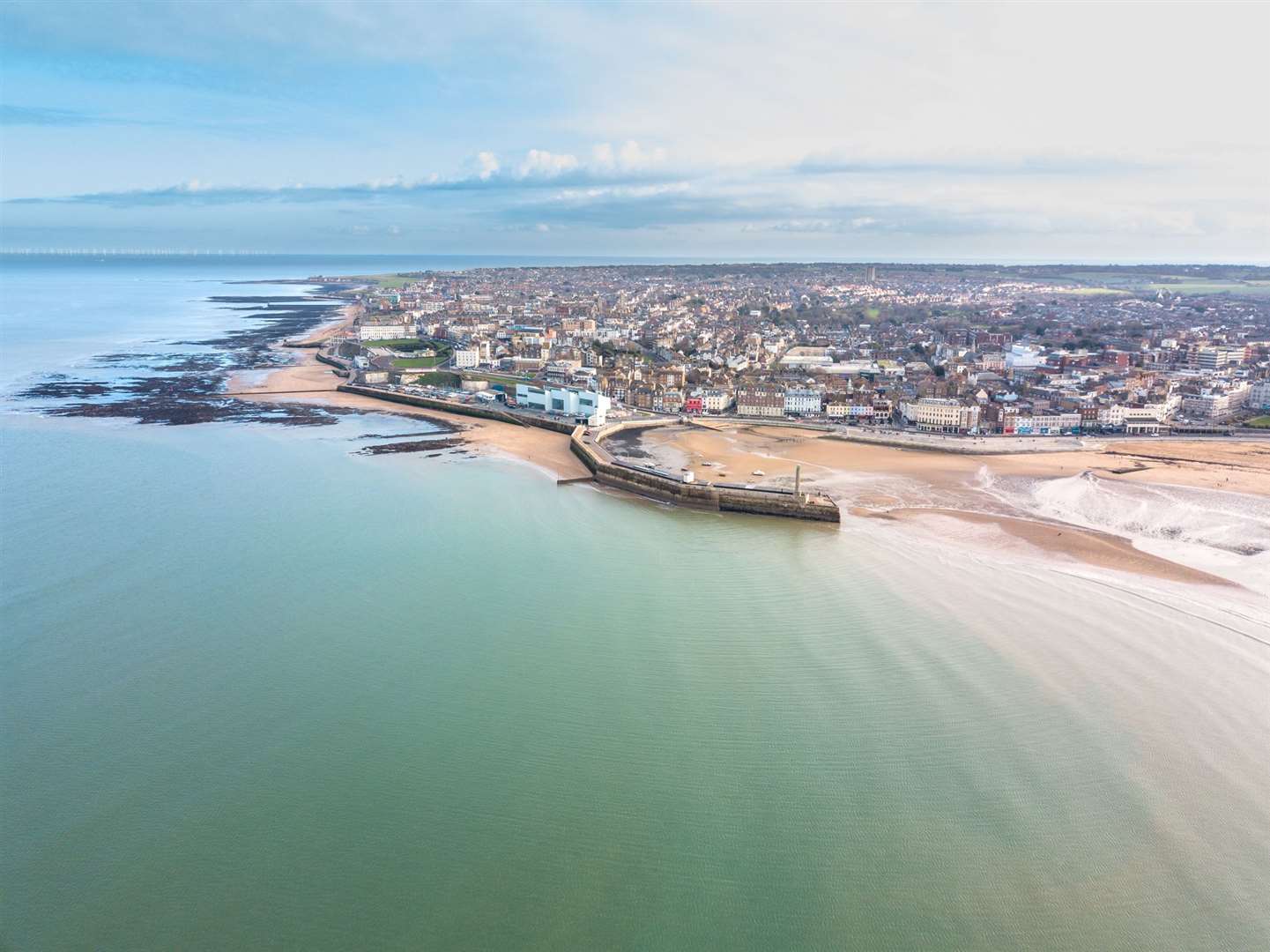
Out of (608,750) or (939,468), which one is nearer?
(608,750)

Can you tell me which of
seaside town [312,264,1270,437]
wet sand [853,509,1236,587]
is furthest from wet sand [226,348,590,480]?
A: wet sand [853,509,1236,587]

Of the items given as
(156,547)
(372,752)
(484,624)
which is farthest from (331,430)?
(372,752)

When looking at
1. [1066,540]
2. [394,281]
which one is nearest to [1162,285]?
[394,281]

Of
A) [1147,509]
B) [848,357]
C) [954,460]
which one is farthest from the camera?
[848,357]

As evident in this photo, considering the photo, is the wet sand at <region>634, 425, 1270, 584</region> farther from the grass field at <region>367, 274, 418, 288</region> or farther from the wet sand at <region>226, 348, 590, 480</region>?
the grass field at <region>367, 274, 418, 288</region>

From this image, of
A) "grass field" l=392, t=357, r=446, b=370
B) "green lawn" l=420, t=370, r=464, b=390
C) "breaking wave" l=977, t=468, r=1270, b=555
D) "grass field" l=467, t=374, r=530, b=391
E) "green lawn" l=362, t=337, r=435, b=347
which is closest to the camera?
"breaking wave" l=977, t=468, r=1270, b=555

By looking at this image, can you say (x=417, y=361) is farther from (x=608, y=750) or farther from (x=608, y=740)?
(x=608, y=750)

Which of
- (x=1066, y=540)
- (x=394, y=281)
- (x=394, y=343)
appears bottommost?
(x=394, y=281)
